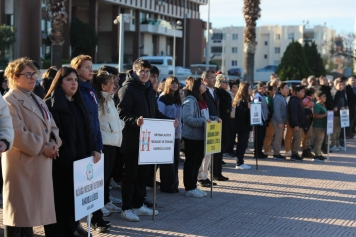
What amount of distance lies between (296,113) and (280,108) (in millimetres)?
476

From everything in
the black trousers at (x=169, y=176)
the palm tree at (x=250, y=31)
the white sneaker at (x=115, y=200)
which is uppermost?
the palm tree at (x=250, y=31)

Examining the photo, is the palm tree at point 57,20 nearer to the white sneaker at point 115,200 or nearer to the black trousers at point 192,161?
the black trousers at point 192,161

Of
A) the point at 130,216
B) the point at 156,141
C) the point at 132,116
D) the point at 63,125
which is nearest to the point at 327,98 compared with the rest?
the point at 156,141

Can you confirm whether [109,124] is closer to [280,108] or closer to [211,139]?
[211,139]

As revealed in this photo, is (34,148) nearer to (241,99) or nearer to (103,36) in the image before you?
(241,99)

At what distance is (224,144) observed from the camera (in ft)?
39.5

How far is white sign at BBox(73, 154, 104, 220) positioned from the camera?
19.9 feet

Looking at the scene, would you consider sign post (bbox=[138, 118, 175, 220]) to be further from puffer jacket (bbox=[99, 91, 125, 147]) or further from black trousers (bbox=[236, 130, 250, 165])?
black trousers (bbox=[236, 130, 250, 165])

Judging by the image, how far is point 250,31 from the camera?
3094 centimetres

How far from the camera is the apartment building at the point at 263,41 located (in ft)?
427

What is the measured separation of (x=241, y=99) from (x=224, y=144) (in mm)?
2125

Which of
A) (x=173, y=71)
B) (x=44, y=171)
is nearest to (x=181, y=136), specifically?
(x=44, y=171)

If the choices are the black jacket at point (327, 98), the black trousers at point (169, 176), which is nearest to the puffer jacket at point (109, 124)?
the black trousers at point (169, 176)

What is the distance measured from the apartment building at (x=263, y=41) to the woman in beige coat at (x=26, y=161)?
410 ft
